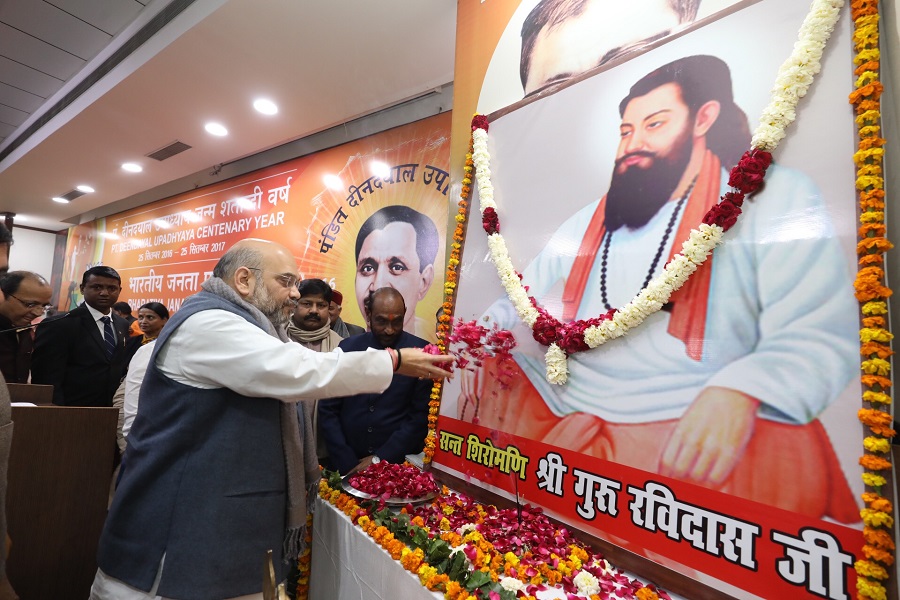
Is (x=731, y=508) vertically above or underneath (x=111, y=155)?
underneath

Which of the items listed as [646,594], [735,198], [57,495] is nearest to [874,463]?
[646,594]

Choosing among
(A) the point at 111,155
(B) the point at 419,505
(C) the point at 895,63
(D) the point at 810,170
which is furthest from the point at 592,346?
(A) the point at 111,155

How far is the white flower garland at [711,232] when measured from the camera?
130 cm

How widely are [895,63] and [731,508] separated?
49.1 inches

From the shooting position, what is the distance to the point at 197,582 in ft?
4.86

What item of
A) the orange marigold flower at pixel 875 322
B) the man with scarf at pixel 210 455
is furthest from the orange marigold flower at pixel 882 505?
the man with scarf at pixel 210 455

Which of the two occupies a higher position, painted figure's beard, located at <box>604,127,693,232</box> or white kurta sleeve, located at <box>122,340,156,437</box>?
painted figure's beard, located at <box>604,127,693,232</box>

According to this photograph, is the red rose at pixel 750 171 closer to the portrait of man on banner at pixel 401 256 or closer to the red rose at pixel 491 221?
the red rose at pixel 491 221

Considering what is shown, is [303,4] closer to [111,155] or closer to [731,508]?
[731,508]

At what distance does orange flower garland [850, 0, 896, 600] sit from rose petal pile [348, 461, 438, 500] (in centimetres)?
140

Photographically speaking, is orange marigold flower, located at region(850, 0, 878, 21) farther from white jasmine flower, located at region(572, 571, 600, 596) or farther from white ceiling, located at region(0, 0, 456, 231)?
white ceiling, located at region(0, 0, 456, 231)

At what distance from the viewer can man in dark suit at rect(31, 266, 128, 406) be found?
3.43 m

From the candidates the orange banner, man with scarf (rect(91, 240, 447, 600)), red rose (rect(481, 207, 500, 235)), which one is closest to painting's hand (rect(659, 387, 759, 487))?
man with scarf (rect(91, 240, 447, 600))

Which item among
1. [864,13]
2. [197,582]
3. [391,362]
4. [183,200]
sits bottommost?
[197,582]
